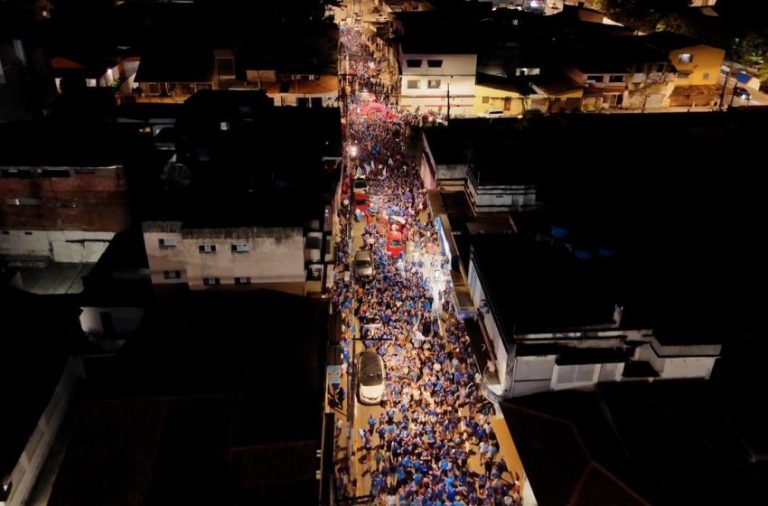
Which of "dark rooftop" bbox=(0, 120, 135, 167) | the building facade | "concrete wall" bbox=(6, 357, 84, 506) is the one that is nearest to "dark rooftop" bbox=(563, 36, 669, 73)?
"dark rooftop" bbox=(0, 120, 135, 167)

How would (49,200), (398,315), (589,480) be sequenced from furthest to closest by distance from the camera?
(49,200)
(398,315)
(589,480)

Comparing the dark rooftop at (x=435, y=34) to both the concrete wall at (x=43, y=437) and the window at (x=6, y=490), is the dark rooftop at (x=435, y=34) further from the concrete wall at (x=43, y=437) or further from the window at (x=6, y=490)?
the window at (x=6, y=490)

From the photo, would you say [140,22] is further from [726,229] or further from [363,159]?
[726,229]

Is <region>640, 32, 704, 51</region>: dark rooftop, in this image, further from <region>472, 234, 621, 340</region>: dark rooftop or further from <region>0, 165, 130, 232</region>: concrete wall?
<region>0, 165, 130, 232</region>: concrete wall

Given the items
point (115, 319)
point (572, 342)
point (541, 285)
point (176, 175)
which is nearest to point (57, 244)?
point (115, 319)

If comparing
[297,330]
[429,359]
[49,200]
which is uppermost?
[49,200]

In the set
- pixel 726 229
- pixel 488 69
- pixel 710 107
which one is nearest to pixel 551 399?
pixel 726 229

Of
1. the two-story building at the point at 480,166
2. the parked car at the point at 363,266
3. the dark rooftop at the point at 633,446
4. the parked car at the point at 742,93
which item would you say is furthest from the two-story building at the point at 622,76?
the dark rooftop at the point at 633,446
